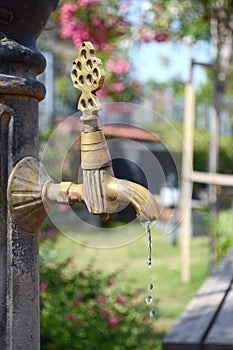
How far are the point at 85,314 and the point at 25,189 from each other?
7.80 ft

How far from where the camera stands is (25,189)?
1014 mm

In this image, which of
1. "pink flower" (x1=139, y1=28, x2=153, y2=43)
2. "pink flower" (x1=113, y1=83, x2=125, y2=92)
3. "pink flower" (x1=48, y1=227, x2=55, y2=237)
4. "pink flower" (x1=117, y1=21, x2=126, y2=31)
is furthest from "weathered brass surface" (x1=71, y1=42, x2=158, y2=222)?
"pink flower" (x1=139, y1=28, x2=153, y2=43)

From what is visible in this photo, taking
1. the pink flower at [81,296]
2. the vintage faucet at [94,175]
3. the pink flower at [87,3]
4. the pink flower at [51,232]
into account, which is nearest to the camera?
the vintage faucet at [94,175]

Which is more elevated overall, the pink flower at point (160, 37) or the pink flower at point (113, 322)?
the pink flower at point (160, 37)

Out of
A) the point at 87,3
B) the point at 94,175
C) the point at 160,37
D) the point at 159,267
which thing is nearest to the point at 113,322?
the point at 87,3

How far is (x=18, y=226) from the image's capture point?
102 centimetres

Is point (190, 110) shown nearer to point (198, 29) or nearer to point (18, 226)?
point (198, 29)

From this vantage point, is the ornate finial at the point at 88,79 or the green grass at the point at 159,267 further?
the green grass at the point at 159,267

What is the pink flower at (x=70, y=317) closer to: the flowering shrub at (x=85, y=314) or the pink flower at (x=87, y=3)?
the flowering shrub at (x=85, y=314)

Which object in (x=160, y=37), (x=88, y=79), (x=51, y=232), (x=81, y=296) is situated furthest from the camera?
(x=160, y=37)

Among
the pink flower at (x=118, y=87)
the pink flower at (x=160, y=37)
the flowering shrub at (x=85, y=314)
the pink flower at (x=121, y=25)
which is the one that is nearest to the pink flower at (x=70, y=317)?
the flowering shrub at (x=85, y=314)

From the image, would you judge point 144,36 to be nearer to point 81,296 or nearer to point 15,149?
point 81,296

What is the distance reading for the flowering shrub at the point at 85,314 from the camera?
3154 mm

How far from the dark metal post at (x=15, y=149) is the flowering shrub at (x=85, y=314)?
2.10 metres
